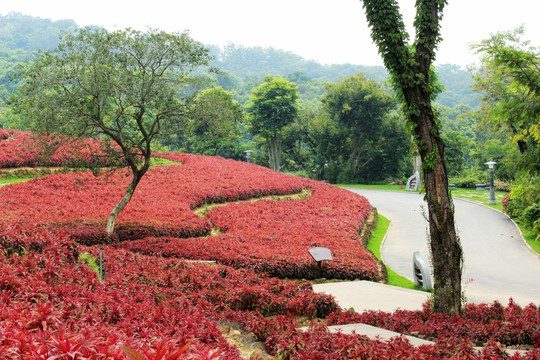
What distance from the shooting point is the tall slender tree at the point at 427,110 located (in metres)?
7.28

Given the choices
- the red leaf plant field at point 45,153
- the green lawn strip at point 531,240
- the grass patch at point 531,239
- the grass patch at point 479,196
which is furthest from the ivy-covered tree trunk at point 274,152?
the green lawn strip at point 531,240

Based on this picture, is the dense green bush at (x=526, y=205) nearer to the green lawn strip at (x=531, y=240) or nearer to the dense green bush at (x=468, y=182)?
the green lawn strip at (x=531, y=240)

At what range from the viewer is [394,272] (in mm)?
12859

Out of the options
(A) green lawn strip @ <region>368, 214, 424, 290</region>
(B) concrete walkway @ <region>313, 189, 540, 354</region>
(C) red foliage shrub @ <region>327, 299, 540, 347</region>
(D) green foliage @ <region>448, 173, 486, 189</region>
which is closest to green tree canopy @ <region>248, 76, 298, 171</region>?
(D) green foliage @ <region>448, 173, 486, 189</region>

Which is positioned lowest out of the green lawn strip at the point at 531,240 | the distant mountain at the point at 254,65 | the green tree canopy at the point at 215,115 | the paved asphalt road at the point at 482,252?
the paved asphalt road at the point at 482,252

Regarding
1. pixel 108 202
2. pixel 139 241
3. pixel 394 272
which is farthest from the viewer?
pixel 108 202

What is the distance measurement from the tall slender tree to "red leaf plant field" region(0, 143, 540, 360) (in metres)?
0.70

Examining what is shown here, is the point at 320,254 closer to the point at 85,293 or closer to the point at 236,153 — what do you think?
the point at 85,293

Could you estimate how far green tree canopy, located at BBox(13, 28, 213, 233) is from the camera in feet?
34.4

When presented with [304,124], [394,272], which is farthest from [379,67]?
[394,272]

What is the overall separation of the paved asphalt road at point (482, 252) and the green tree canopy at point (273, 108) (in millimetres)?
20224

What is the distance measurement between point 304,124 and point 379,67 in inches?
3252

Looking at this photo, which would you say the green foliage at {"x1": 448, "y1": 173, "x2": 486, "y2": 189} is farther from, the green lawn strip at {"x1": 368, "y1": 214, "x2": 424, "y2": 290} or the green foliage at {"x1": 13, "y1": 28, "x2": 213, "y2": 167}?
the green foliage at {"x1": 13, "y1": 28, "x2": 213, "y2": 167}

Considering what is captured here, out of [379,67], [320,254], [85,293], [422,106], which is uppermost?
[379,67]
